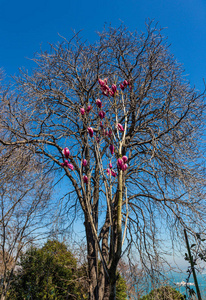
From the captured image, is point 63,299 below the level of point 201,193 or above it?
below

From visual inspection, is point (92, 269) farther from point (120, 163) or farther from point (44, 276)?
point (44, 276)

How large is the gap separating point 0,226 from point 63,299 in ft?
9.76

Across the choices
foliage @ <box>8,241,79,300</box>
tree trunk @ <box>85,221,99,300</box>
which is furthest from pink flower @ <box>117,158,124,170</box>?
foliage @ <box>8,241,79,300</box>

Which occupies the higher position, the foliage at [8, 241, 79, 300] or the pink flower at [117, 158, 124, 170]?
the pink flower at [117, 158, 124, 170]

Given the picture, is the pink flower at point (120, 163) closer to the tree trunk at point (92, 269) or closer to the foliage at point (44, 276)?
the tree trunk at point (92, 269)

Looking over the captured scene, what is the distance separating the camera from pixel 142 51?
4.19 meters

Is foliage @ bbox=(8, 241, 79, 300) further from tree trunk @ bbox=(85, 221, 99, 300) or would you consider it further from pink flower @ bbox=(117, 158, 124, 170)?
pink flower @ bbox=(117, 158, 124, 170)

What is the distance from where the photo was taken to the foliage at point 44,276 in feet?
21.5

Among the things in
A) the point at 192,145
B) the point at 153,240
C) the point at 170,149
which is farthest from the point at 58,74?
the point at 153,240

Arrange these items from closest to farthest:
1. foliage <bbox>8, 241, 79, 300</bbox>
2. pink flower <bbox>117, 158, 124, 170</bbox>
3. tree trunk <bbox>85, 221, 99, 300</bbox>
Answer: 1. pink flower <bbox>117, 158, 124, 170</bbox>
2. tree trunk <bbox>85, 221, 99, 300</bbox>
3. foliage <bbox>8, 241, 79, 300</bbox>

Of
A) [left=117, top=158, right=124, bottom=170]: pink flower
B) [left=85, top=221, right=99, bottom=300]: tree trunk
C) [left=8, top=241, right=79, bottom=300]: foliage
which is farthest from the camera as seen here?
[left=8, top=241, right=79, bottom=300]: foliage

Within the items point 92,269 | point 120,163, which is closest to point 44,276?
point 92,269

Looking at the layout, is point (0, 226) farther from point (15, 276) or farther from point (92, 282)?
point (92, 282)

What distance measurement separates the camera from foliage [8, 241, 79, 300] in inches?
258
